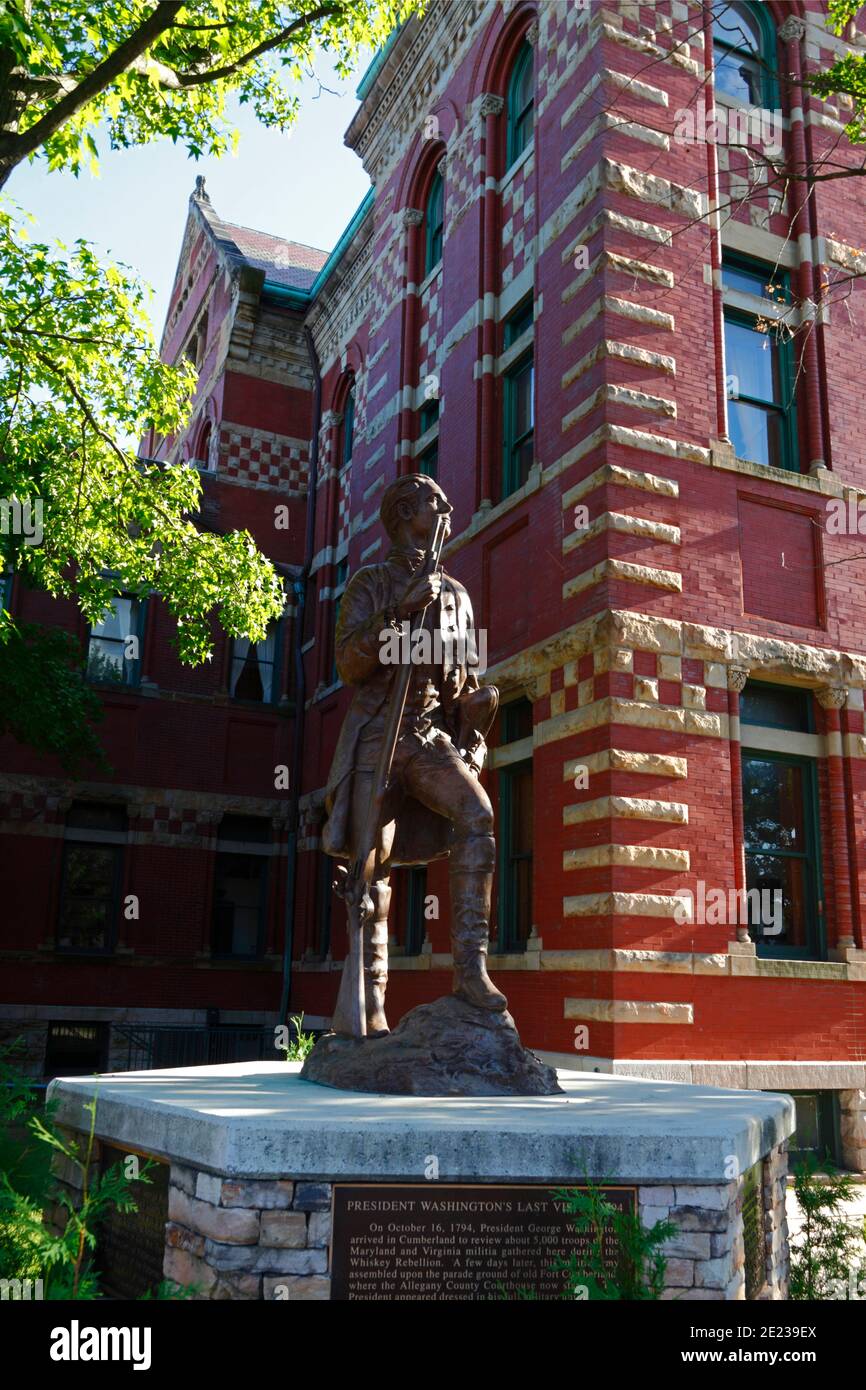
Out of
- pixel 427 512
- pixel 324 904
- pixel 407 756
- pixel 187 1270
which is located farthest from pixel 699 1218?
pixel 324 904

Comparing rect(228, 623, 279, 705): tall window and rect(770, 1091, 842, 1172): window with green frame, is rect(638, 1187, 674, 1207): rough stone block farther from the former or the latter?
rect(228, 623, 279, 705): tall window

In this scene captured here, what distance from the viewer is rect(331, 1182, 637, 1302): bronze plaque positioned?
4605mm

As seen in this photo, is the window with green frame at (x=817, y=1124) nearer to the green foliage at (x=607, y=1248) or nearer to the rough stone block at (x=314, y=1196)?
the green foliage at (x=607, y=1248)

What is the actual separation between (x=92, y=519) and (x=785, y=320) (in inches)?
352

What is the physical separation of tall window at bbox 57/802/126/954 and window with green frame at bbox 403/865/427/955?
7.10m

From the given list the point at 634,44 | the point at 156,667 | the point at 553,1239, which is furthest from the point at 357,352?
the point at 553,1239

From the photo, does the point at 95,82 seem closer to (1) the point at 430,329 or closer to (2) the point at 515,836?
(2) the point at 515,836

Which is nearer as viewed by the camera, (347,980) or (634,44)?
(347,980)

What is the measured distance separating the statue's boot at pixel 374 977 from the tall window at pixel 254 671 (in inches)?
660

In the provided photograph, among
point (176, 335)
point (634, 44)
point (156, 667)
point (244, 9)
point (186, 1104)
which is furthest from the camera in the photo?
point (176, 335)
